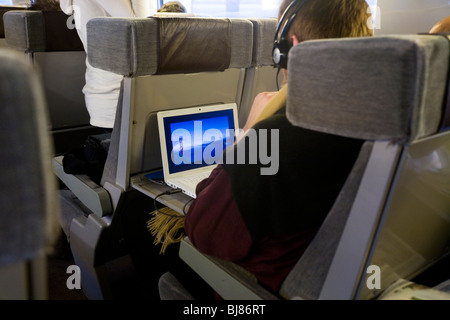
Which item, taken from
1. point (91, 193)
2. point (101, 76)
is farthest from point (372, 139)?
point (101, 76)

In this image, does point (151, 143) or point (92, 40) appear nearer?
point (92, 40)

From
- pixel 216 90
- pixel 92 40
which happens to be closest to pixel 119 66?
pixel 92 40

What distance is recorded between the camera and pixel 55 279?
83.2 inches

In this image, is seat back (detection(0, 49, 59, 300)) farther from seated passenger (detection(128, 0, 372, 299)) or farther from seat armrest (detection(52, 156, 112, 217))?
seat armrest (detection(52, 156, 112, 217))

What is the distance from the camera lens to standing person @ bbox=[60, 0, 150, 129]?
197cm

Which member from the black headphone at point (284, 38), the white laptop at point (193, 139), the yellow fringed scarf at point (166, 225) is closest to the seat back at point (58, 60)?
the white laptop at point (193, 139)

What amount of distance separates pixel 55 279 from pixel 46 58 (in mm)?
1369

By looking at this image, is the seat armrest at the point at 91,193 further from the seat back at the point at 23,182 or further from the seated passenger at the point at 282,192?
the seat back at the point at 23,182

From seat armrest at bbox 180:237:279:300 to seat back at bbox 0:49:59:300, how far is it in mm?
517

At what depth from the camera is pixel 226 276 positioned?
1096 millimetres

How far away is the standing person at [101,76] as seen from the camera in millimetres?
1971

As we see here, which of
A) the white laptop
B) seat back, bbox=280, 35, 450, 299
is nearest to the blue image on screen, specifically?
the white laptop

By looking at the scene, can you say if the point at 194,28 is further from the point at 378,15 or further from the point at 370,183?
the point at 378,15

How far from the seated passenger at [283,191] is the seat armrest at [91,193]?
2.21 feet
